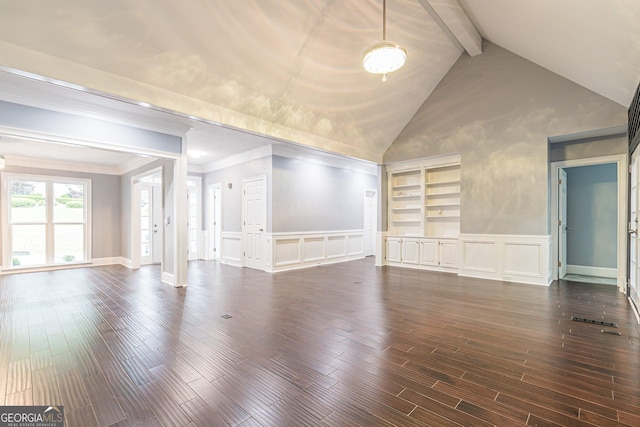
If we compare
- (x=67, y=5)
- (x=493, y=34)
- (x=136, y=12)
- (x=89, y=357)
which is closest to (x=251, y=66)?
(x=136, y=12)

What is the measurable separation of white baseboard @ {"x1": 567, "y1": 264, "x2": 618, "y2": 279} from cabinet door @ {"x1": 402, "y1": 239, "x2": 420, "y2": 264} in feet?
10.4

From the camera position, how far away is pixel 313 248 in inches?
291

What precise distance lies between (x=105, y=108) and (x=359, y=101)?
415 centimetres

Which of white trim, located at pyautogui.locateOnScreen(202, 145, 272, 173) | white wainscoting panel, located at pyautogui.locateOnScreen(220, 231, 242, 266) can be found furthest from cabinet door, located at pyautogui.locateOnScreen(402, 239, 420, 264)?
white wainscoting panel, located at pyautogui.locateOnScreen(220, 231, 242, 266)

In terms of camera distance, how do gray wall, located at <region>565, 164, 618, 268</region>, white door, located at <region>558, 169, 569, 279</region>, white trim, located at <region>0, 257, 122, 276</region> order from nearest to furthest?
white door, located at <region>558, 169, 569, 279</region> < gray wall, located at <region>565, 164, 618, 268</region> < white trim, located at <region>0, 257, 122, 276</region>

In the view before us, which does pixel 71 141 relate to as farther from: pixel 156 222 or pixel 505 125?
pixel 505 125

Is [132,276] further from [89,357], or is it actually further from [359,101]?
[359,101]

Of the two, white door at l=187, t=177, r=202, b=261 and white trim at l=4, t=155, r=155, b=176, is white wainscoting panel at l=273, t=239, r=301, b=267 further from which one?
white door at l=187, t=177, r=202, b=261

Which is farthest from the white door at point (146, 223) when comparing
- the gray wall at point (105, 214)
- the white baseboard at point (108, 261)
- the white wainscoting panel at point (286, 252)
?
the white wainscoting panel at point (286, 252)

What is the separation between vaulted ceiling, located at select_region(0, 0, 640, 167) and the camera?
2.87 metres

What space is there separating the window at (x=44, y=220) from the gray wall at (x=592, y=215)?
1165 cm

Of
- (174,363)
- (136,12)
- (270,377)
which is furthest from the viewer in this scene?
(136,12)

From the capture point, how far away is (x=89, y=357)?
2.53 metres

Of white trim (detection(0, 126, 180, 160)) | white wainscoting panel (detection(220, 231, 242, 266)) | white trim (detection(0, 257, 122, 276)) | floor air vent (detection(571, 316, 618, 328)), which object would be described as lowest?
white trim (detection(0, 257, 122, 276))
